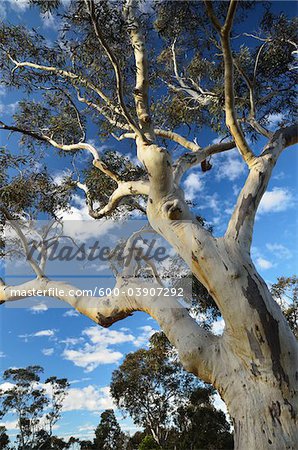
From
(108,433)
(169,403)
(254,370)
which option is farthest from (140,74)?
(108,433)

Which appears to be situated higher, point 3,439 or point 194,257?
point 3,439

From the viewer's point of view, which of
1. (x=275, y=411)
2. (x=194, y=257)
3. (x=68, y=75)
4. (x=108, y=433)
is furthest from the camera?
(x=108, y=433)

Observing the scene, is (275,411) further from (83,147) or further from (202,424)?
(202,424)

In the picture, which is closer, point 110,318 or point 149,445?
point 110,318

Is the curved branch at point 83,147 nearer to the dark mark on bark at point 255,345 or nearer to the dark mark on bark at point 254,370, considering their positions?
the dark mark on bark at point 255,345

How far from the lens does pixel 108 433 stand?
19.9 meters

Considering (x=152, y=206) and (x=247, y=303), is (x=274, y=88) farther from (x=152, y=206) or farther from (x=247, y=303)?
(x=247, y=303)

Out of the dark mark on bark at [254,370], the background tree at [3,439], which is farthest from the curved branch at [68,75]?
the background tree at [3,439]

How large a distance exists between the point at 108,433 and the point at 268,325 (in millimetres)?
20292

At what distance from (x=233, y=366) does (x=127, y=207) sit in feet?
16.8

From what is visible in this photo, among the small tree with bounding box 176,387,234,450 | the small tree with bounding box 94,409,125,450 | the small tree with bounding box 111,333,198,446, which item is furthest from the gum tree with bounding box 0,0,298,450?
the small tree with bounding box 94,409,125,450

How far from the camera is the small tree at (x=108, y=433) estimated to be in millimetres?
19812

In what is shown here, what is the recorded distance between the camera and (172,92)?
6.92 meters

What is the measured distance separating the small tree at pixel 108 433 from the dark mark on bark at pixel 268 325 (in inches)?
766
